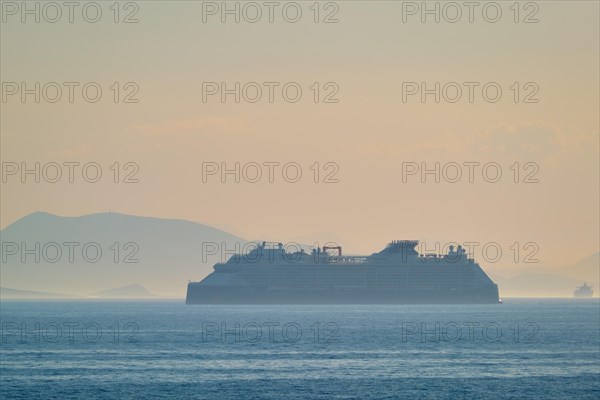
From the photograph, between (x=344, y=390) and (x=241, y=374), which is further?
(x=241, y=374)

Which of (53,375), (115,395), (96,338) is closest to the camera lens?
(115,395)

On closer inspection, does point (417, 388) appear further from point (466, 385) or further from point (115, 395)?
point (115, 395)

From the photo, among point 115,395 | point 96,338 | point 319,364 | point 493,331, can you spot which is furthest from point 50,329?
point 115,395

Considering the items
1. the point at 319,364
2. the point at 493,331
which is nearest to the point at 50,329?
the point at 493,331

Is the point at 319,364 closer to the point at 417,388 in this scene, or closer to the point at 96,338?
the point at 417,388

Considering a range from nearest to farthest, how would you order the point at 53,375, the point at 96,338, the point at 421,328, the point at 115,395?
the point at 115,395, the point at 53,375, the point at 96,338, the point at 421,328

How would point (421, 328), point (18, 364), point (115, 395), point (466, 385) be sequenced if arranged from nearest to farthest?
point (115, 395) < point (466, 385) < point (18, 364) < point (421, 328)
